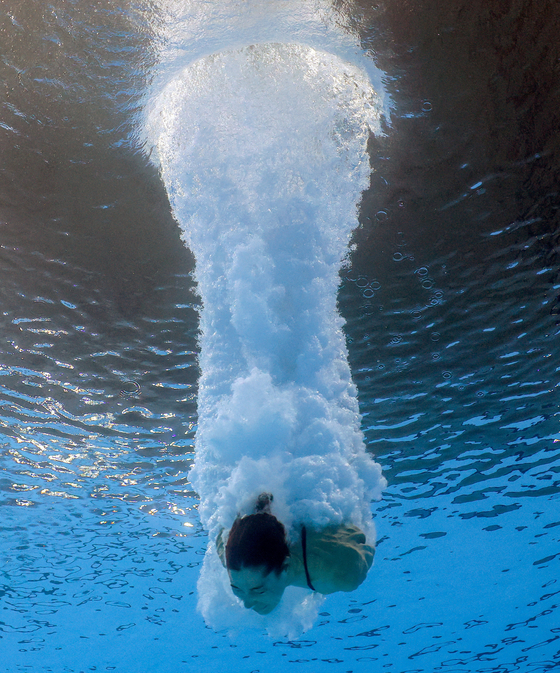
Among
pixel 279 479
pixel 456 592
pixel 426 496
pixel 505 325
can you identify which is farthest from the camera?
pixel 456 592

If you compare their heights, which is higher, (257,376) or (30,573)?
(30,573)

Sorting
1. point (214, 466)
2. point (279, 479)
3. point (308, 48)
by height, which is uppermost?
point (308, 48)

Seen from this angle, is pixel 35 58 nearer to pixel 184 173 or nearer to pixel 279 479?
pixel 184 173

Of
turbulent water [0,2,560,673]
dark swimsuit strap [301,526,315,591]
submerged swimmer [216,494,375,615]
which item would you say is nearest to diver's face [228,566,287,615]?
submerged swimmer [216,494,375,615]

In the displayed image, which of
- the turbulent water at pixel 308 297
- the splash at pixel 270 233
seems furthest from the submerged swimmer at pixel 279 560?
the turbulent water at pixel 308 297

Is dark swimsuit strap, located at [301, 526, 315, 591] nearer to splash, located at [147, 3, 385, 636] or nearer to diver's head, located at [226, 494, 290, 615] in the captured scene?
diver's head, located at [226, 494, 290, 615]

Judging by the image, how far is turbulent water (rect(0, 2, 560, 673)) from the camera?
5559 millimetres

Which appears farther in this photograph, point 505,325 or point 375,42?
point 505,325

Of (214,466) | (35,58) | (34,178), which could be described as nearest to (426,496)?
(214,466)

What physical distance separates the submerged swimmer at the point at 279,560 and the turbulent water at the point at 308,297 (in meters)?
1.20

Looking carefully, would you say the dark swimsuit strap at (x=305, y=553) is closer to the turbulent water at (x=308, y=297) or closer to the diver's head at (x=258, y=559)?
the diver's head at (x=258, y=559)

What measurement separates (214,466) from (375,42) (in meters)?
5.03

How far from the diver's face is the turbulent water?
122 cm

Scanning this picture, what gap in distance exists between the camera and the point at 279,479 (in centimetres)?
485
